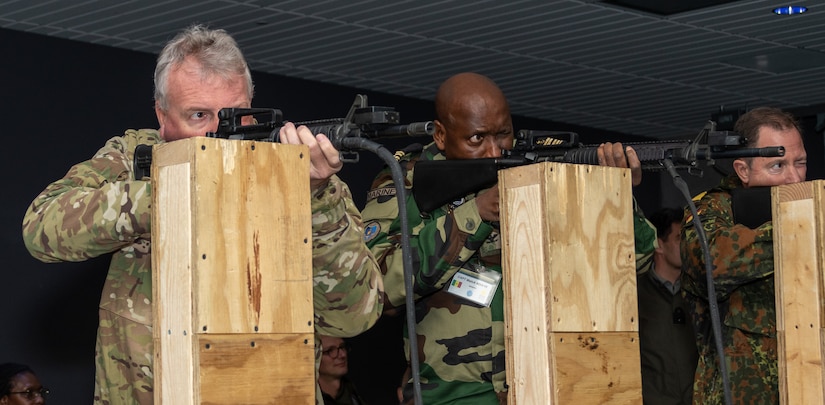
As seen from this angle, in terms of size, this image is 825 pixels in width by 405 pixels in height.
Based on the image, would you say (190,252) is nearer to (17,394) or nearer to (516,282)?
(516,282)

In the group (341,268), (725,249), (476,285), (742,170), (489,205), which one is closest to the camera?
(341,268)

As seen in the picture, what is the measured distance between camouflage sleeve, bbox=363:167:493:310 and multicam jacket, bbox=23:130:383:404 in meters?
0.81

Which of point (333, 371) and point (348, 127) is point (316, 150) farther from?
point (333, 371)

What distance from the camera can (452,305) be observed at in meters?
3.76

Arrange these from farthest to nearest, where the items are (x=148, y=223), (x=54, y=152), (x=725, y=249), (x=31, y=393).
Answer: (x=54, y=152), (x=31, y=393), (x=725, y=249), (x=148, y=223)

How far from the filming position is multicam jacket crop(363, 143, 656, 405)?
361 centimetres

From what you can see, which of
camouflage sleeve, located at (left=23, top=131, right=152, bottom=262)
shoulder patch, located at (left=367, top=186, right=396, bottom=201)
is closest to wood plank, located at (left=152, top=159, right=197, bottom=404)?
camouflage sleeve, located at (left=23, top=131, right=152, bottom=262)

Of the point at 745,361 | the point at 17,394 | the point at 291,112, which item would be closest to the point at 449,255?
the point at 745,361

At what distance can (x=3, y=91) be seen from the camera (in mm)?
6137

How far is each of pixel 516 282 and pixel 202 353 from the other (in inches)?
40.7

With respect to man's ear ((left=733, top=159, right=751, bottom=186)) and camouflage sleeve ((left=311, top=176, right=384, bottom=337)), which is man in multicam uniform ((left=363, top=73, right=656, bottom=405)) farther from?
camouflage sleeve ((left=311, top=176, right=384, bottom=337))

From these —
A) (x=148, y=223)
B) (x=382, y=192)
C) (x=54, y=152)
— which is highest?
(x=54, y=152)

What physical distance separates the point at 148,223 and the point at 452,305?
1.45 metres

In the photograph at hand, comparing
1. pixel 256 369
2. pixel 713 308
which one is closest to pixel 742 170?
pixel 713 308
